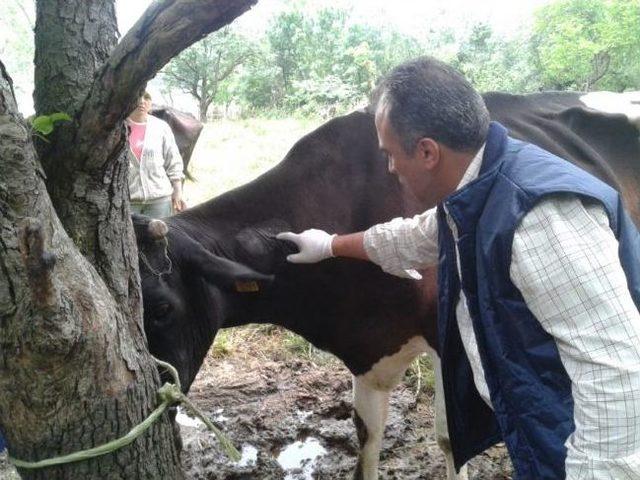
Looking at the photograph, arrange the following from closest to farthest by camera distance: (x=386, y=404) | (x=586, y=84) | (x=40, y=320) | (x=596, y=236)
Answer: (x=40, y=320) → (x=596, y=236) → (x=386, y=404) → (x=586, y=84)

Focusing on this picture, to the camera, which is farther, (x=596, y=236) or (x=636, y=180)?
(x=636, y=180)

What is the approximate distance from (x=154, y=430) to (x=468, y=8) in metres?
34.3

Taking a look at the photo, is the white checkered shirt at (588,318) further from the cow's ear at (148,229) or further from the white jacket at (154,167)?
the white jacket at (154,167)

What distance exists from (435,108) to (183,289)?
1.44 metres

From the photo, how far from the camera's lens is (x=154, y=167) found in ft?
16.6

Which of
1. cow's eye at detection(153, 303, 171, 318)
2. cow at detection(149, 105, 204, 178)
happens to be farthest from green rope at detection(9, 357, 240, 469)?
cow at detection(149, 105, 204, 178)

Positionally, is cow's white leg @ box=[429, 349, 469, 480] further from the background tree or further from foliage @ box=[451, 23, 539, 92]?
the background tree

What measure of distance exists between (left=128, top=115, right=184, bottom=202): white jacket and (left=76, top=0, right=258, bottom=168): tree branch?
3.35m

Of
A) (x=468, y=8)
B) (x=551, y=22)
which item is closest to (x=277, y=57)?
(x=468, y=8)

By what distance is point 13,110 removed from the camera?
1.42 meters

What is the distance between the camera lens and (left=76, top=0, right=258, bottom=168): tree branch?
138cm

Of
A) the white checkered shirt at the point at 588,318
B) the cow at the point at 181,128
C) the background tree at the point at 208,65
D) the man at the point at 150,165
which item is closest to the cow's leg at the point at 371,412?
the white checkered shirt at the point at 588,318

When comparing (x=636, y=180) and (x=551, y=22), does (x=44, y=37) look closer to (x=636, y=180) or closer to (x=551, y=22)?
(x=636, y=180)

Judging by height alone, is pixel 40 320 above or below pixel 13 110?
below
